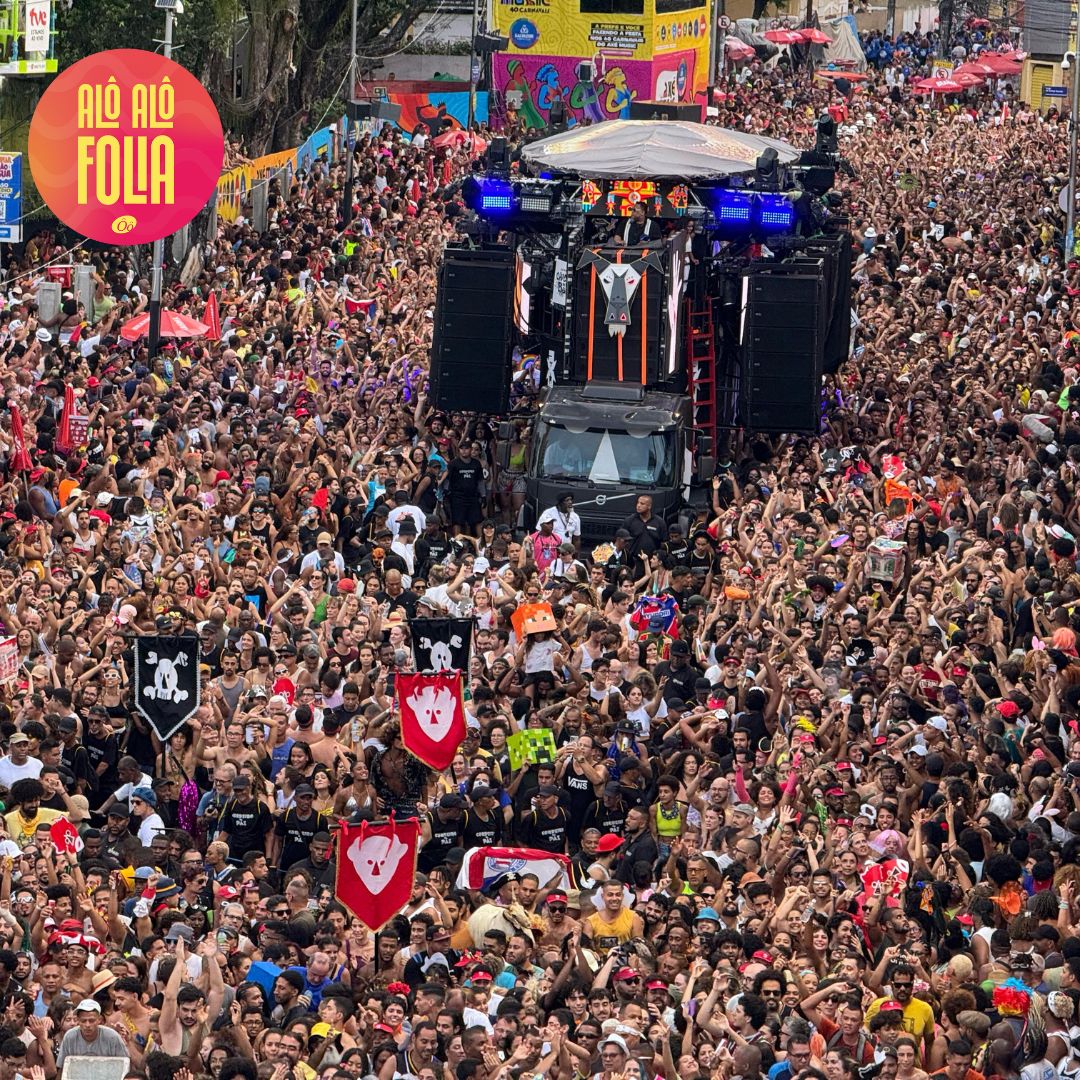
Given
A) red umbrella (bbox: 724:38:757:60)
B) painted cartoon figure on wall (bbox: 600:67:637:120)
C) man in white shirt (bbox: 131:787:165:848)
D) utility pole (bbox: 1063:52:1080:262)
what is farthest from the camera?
red umbrella (bbox: 724:38:757:60)

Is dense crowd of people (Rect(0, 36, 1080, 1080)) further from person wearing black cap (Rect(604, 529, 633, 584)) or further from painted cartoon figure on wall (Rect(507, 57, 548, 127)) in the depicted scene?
painted cartoon figure on wall (Rect(507, 57, 548, 127))

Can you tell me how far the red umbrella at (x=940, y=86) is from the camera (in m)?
65.3

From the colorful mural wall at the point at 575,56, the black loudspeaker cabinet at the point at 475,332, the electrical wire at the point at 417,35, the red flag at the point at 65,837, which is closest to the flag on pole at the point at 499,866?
the red flag at the point at 65,837

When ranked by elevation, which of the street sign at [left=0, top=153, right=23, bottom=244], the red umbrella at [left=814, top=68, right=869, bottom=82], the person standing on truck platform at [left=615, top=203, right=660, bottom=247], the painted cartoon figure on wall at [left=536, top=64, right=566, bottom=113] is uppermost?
the person standing on truck platform at [left=615, top=203, right=660, bottom=247]

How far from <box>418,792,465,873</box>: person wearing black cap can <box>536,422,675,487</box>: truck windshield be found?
8.84 metres

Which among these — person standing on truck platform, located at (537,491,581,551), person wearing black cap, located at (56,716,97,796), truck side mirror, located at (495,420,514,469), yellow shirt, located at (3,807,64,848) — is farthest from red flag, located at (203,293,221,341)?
yellow shirt, located at (3,807,64,848)

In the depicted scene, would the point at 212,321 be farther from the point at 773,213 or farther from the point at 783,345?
the point at 783,345

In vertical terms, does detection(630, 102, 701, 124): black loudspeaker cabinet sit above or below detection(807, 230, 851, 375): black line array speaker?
above

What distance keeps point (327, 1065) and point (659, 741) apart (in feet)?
19.7

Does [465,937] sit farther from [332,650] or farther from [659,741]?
[332,650]

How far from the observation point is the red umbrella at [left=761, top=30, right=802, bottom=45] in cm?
7731

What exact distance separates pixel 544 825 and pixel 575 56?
43034mm

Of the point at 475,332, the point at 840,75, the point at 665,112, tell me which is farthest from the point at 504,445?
the point at 840,75

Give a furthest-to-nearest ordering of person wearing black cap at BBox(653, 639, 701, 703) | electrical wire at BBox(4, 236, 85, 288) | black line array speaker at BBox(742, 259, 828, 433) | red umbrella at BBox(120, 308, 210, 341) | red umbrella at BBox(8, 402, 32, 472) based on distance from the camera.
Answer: electrical wire at BBox(4, 236, 85, 288), red umbrella at BBox(120, 308, 210, 341), black line array speaker at BBox(742, 259, 828, 433), red umbrella at BBox(8, 402, 32, 472), person wearing black cap at BBox(653, 639, 701, 703)
